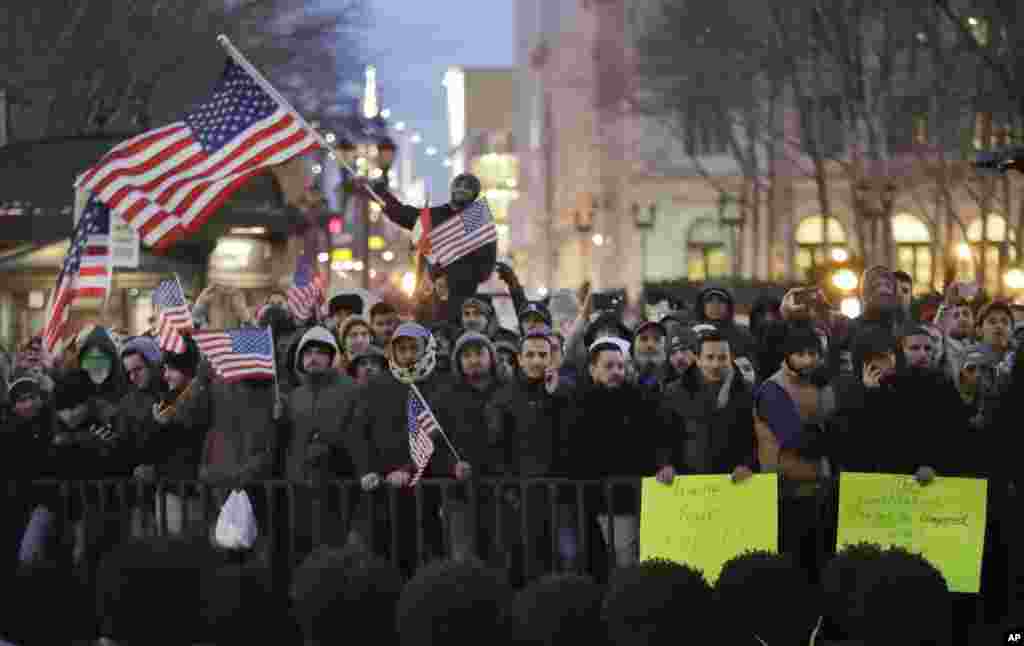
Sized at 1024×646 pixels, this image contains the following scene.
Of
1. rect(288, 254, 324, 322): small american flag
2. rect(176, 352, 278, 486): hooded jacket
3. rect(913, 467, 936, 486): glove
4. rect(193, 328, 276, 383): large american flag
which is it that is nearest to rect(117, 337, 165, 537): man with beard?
rect(176, 352, 278, 486): hooded jacket

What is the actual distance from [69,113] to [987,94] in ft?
53.7

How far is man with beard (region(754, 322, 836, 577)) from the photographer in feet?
41.8

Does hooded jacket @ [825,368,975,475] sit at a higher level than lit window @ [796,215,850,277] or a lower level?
lower

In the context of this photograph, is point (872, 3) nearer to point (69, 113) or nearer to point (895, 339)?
point (69, 113)

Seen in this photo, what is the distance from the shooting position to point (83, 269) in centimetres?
1555

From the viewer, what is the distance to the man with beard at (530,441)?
12609mm

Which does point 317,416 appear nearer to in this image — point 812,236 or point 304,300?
point 304,300

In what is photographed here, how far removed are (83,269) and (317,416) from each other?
7.55 feet

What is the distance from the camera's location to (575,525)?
1283 cm

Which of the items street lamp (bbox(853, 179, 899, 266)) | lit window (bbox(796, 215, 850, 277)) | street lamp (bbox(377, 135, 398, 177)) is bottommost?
street lamp (bbox(377, 135, 398, 177))

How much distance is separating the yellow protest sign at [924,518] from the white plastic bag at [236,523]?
3.24 meters

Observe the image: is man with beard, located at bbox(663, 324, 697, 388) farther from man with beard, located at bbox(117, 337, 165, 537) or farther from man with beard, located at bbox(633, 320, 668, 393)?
man with beard, located at bbox(117, 337, 165, 537)

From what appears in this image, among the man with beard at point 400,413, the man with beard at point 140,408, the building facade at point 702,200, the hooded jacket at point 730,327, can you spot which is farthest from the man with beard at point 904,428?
the building facade at point 702,200

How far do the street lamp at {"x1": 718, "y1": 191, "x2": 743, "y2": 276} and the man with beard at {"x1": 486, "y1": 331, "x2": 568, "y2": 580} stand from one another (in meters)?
53.5
